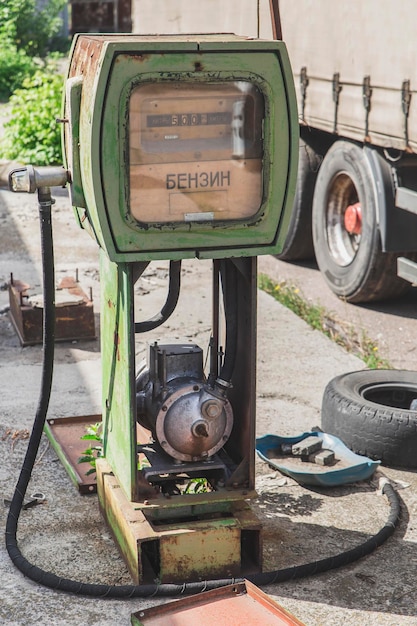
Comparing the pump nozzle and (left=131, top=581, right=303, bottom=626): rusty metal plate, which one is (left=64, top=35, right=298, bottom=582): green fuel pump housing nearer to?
the pump nozzle

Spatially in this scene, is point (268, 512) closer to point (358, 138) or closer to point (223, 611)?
point (223, 611)

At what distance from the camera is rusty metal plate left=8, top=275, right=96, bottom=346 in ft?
23.2

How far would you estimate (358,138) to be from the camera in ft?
25.2

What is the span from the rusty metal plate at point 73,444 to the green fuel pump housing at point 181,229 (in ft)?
1.53

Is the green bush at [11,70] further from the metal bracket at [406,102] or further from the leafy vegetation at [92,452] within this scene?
the leafy vegetation at [92,452]

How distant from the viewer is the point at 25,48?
24.0 meters

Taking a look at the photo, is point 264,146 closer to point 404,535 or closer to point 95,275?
point 404,535

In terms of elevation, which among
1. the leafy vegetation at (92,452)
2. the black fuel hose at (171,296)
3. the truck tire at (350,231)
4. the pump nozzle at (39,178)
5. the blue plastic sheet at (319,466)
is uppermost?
the pump nozzle at (39,178)

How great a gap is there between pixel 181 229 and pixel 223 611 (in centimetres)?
146

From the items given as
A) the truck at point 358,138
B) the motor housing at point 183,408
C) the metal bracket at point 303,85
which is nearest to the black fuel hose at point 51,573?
the motor housing at point 183,408

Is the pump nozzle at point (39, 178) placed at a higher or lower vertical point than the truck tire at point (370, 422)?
higher

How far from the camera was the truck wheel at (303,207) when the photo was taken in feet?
29.9

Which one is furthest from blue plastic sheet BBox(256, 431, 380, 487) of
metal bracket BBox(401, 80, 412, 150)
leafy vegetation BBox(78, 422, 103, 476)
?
metal bracket BBox(401, 80, 412, 150)

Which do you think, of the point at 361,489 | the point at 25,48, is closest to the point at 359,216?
the point at 361,489
